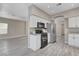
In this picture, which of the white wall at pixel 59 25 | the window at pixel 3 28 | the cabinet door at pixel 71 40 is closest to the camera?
the window at pixel 3 28

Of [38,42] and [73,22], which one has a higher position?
[73,22]

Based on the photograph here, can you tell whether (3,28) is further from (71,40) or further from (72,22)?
(72,22)

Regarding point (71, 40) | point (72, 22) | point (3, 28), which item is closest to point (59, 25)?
point (72, 22)

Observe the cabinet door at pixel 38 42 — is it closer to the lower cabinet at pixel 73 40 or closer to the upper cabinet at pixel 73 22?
the lower cabinet at pixel 73 40

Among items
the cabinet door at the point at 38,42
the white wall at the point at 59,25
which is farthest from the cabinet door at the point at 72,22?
the cabinet door at the point at 38,42

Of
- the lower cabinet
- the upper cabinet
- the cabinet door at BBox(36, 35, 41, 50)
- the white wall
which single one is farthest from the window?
the white wall

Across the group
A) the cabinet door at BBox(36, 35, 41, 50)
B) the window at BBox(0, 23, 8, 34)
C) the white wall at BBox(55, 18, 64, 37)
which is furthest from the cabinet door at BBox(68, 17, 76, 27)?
the window at BBox(0, 23, 8, 34)

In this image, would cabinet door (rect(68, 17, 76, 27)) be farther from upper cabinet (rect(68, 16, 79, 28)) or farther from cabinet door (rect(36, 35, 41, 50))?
cabinet door (rect(36, 35, 41, 50))

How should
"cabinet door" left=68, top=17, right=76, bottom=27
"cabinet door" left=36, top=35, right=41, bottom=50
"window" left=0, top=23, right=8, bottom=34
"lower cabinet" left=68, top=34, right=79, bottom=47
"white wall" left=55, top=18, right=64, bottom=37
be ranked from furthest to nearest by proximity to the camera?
"white wall" left=55, top=18, right=64, bottom=37 → "cabinet door" left=68, top=17, right=76, bottom=27 → "lower cabinet" left=68, top=34, right=79, bottom=47 → "cabinet door" left=36, top=35, right=41, bottom=50 → "window" left=0, top=23, right=8, bottom=34

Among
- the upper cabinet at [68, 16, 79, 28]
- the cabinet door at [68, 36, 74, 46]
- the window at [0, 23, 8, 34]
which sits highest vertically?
the upper cabinet at [68, 16, 79, 28]

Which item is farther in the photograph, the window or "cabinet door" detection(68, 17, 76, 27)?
"cabinet door" detection(68, 17, 76, 27)

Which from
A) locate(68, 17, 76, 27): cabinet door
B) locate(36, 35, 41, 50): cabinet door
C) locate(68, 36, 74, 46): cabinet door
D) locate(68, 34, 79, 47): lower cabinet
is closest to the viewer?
locate(36, 35, 41, 50): cabinet door

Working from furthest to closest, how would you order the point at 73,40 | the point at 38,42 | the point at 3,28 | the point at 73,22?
the point at 73,22 → the point at 73,40 → the point at 38,42 → the point at 3,28

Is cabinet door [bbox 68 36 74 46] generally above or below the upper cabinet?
below
